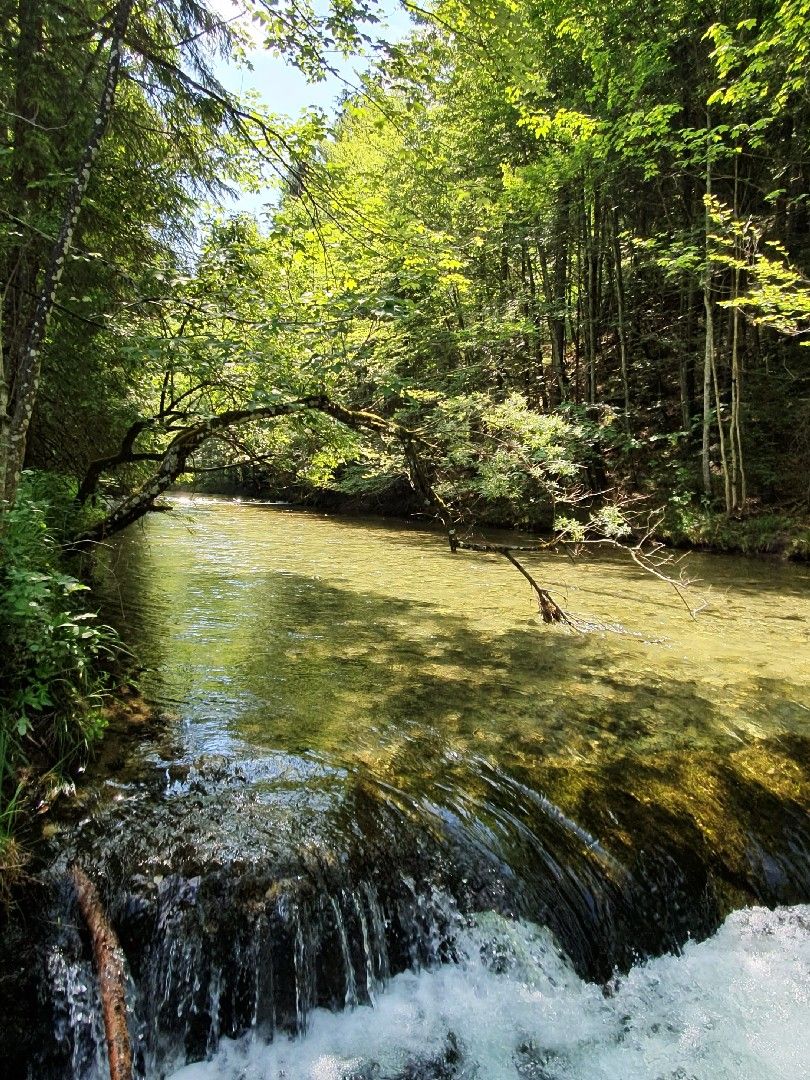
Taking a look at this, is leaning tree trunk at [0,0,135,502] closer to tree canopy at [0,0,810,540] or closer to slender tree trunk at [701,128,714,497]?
tree canopy at [0,0,810,540]

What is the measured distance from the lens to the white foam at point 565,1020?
2.86 meters

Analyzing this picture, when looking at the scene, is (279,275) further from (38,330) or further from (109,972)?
(109,972)

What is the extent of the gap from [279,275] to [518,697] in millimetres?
5249

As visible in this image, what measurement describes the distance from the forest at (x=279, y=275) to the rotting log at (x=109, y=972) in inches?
14.8

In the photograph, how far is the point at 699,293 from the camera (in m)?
15.8

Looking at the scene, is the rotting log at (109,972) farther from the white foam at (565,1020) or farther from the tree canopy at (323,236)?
the tree canopy at (323,236)

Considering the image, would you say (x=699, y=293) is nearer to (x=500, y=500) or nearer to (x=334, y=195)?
(x=500, y=500)

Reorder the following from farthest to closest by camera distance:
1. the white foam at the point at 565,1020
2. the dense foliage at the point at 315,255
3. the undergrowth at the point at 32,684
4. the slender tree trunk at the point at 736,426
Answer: the slender tree trunk at the point at 736,426 → the dense foliage at the point at 315,255 → the undergrowth at the point at 32,684 → the white foam at the point at 565,1020

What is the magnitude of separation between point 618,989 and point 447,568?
29.8 feet

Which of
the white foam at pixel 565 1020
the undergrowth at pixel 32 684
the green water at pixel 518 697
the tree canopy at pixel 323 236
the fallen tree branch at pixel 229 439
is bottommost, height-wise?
the white foam at pixel 565 1020

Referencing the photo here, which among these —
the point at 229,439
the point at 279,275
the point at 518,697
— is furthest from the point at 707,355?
the point at 229,439

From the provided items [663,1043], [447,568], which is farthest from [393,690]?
[447,568]

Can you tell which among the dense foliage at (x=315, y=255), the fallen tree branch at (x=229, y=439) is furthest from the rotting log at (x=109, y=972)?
the fallen tree branch at (x=229, y=439)

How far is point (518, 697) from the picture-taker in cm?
580
